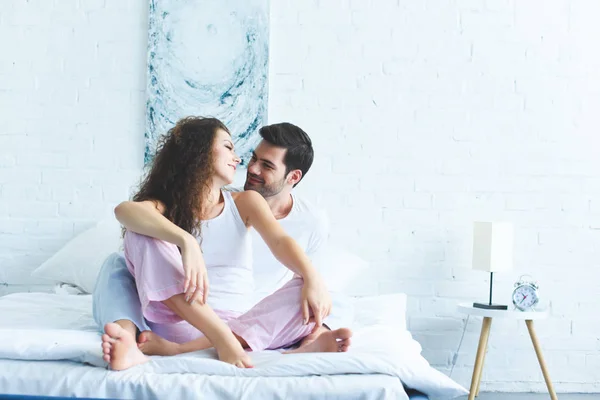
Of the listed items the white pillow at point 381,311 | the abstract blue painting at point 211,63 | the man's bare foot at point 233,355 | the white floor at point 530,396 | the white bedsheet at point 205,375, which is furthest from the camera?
the abstract blue painting at point 211,63

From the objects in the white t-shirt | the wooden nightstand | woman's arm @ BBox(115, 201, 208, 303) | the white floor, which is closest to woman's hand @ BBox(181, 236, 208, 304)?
woman's arm @ BBox(115, 201, 208, 303)

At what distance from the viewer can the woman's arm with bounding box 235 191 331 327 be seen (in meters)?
1.83

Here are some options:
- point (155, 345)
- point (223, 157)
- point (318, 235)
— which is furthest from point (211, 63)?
point (155, 345)

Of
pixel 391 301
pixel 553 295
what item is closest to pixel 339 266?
pixel 391 301

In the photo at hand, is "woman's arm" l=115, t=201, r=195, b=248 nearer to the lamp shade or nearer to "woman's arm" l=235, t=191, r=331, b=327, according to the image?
"woman's arm" l=235, t=191, r=331, b=327

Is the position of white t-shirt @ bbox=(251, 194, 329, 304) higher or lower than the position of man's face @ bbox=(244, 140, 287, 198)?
lower

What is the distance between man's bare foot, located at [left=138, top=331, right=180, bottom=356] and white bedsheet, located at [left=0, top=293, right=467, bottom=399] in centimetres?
11

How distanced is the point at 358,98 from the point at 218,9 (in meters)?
0.82

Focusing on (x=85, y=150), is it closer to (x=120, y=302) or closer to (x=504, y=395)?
(x=120, y=302)

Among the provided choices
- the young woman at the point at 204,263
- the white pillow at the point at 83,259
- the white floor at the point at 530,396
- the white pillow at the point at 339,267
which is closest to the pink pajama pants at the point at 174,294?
the young woman at the point at 204,263

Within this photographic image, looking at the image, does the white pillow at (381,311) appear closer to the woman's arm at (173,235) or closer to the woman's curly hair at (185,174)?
the woman's curly hair at (185,174)

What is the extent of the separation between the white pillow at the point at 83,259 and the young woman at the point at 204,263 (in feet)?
3.56

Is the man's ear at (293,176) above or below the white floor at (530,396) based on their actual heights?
above

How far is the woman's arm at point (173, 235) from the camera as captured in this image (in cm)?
179
